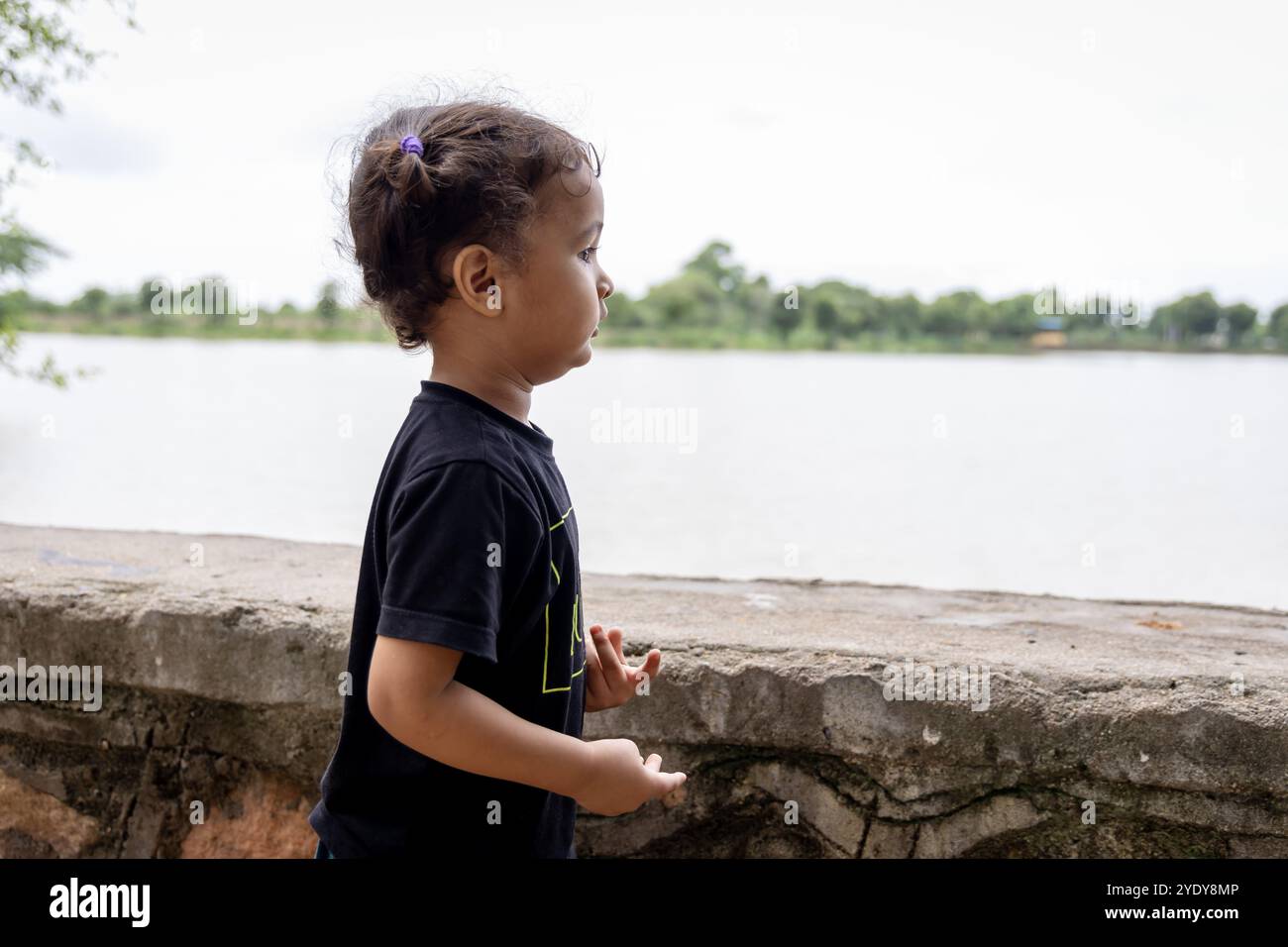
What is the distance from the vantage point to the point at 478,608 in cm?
105

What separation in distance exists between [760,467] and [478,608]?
917cm

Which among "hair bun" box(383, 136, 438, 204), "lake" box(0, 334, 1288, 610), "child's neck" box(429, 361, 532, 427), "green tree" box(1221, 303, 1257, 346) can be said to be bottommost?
"lake" box(0, 334, 1288, 610)

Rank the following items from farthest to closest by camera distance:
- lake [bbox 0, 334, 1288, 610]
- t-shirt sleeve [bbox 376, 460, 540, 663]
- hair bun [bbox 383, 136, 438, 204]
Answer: lake [bbox 0, 334, 1288, 610], hair bun [bbox 383, 136, 438, 204], t-shirt sleeve [bbox 376, 460, 540, 663]

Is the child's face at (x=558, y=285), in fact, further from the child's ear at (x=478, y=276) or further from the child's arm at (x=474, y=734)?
the child's arm at (x=474, y=734)

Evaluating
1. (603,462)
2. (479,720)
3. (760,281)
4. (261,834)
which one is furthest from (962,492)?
(479,720)

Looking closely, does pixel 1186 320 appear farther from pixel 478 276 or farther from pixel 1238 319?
pixel 478 276

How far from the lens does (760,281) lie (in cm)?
1304

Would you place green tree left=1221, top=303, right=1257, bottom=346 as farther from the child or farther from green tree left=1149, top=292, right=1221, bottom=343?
the child

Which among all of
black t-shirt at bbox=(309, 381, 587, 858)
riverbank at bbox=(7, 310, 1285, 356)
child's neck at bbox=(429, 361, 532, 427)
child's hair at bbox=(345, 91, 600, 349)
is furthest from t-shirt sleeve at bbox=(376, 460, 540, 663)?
riverbank at bbox=(7, 310, 1285, 356)

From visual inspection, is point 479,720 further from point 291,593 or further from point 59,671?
point 59,671

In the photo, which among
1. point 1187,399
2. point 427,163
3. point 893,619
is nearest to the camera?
point 427,163

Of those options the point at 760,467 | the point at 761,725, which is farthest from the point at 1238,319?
the point at 761,725

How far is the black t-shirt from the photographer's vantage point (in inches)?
42.1
